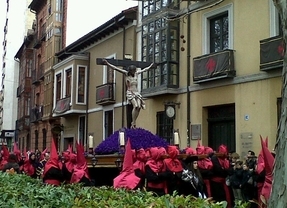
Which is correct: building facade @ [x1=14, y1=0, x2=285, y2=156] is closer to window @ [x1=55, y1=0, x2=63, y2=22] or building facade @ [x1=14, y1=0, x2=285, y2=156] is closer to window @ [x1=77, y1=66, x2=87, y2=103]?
window @ [x1=77, y1=66, x2=87, y2=103]

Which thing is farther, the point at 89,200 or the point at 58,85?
the point at 58,85

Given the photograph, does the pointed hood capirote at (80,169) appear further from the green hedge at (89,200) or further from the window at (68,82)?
the window at (68,82)

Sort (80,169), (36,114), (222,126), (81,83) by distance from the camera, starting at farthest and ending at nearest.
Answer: (36,114)
(81,83)
(222,126)
(80,169)

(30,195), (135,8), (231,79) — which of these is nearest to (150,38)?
(135,8)

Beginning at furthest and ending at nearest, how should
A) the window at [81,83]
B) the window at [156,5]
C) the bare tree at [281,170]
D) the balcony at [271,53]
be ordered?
the window at [81,83] → the window at [156,5] → the balcony at [271,53] → the bare tree at [281,170]

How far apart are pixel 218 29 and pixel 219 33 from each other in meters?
0.18

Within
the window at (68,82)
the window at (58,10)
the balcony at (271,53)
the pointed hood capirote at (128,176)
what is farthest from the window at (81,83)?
the pointed hood capirote at (128,176)

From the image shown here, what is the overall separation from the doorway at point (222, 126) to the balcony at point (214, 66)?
1.19m

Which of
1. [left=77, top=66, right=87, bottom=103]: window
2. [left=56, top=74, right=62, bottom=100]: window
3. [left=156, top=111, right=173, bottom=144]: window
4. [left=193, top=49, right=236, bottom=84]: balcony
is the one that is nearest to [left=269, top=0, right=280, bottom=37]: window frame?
[left=193, top=49, right=236, bottom=84]: balcony

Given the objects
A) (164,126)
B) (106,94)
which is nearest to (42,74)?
(106,94)

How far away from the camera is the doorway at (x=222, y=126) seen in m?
17.0

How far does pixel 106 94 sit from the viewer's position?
24.1m

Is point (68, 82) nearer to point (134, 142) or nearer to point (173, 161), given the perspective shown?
point (134, 142)

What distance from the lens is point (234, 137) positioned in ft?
55.3
